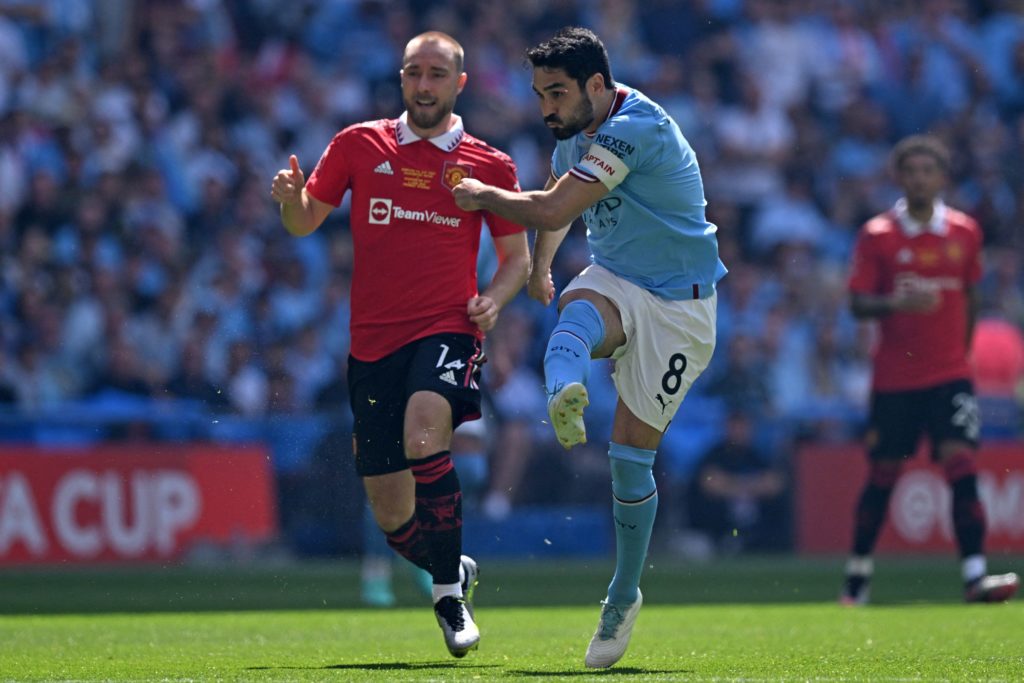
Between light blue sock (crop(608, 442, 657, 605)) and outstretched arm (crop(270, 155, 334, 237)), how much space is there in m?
1.81

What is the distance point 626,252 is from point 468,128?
32.9 feet

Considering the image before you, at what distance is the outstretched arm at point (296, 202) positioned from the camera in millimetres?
7770

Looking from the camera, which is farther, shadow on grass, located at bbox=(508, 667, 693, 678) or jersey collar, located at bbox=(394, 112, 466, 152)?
jersey collar, located at bbox=(394, 112, 466, 152)

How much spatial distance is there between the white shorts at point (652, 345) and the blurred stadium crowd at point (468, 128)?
6490 millimetres

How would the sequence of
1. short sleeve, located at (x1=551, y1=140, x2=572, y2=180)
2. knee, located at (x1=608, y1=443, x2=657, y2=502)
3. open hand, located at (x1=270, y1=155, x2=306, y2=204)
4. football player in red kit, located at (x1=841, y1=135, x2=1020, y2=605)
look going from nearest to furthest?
knee, located at (x1=608, y1=443, x2=657, y2=502) → short sleeve, located at (x1=551, y1=140, x2=572, y2=180) → open hand, located at (x1=270, y1=155, x2=306, y2=204) → football player in red kit, located at (x1=841, y1=135, x2=1020, y2=605)

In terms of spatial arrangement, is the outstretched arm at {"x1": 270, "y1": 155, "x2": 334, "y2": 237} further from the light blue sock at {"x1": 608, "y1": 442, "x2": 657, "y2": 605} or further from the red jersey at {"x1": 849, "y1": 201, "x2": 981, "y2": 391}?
the red jersey at {"x1": 849, "y1": 201, "x2": 981, "y2": 391}

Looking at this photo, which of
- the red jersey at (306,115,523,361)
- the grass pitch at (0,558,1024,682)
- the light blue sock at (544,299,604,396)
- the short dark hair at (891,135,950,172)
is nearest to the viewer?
the light blue sock at (544,299,604,396)

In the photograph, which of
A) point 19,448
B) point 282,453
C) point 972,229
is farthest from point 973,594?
point 19,448

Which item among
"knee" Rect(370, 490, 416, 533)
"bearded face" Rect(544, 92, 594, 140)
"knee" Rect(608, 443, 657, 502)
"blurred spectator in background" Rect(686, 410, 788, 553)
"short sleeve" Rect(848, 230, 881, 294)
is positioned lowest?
"blurred spectator in background" Rect(686, 410, 788, 553)

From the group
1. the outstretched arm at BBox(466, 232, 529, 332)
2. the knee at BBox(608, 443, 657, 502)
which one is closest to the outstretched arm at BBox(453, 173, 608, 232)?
the outstretched arm at BBox(466, 232, 529, 332)

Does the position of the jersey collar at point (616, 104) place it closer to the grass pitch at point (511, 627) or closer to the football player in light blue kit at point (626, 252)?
the football player in light blue kit at point (626, 252)

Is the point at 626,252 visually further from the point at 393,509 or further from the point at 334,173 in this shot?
the point at 393,509

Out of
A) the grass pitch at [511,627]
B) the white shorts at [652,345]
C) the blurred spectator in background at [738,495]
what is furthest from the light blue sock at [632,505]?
the blurred spectator in background at [738,495]

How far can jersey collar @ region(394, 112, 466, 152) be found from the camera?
8.03 metres
